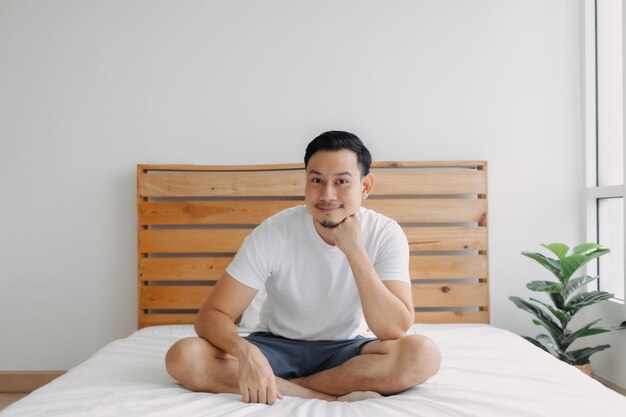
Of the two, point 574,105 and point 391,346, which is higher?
point 574,105

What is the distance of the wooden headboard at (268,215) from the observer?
8.93 feet

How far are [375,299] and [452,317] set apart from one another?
123cm

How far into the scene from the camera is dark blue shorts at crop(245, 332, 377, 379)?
1.71 m

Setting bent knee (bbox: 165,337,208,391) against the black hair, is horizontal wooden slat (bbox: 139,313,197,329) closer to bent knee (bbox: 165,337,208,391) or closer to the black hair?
bent knee (bbox: 165,337,208,391)

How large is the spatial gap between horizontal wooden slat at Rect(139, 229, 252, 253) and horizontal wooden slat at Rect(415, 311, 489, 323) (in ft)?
3.03

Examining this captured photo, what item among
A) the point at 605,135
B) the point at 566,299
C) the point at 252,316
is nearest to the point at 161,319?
the point at 252,316

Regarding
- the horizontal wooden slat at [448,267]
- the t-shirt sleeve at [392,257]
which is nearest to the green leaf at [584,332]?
the horizontal wooden slat at [448,267]

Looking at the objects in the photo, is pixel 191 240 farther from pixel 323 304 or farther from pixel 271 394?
pixel 271 394

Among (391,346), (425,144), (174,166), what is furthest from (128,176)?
(391,346)

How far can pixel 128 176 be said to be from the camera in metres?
2.82

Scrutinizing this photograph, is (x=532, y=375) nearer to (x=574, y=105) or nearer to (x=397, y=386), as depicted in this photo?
(x=397, y=386)

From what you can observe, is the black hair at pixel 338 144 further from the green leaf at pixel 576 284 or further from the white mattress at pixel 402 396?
the green leaf at pixel 576 284

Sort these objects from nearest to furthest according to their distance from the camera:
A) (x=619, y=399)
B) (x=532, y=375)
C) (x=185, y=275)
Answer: (x=619, y=399) < (x=532, y=375) < (x=185, y=275)

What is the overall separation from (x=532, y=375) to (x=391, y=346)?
1.59 feet
